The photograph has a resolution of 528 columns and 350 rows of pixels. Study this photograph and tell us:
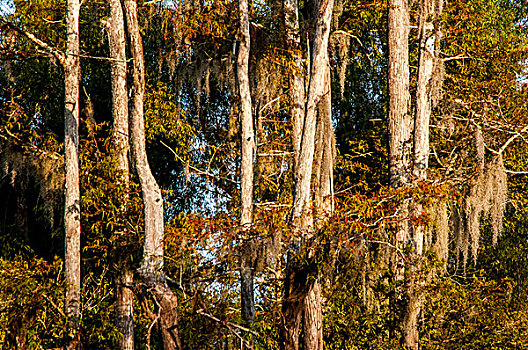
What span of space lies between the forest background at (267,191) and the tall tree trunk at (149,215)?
3cm

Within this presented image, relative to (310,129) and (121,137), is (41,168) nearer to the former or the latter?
A: (121,137)

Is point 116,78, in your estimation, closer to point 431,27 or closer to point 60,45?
point 60,45

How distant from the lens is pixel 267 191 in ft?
53.2

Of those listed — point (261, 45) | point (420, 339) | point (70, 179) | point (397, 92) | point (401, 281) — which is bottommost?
point (420, 339)

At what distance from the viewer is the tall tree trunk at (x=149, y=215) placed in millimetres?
10023

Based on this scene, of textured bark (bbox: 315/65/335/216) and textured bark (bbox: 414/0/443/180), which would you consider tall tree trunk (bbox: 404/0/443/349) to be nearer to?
textured bark (bbox: 414/0/443/180)

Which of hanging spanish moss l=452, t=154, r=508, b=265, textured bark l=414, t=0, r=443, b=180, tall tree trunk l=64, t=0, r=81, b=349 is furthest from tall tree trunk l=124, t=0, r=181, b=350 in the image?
hanging spanish moss l=452, t=154, r=508, b=265

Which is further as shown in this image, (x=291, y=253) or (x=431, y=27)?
(x=431, y=27)

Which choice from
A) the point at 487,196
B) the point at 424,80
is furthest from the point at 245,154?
the point at 487,196

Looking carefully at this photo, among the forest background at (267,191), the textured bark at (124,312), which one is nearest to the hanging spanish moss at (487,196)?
the forest background at (267,191)

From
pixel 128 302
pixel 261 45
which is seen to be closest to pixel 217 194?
pixel 261 45

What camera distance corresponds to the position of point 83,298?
45.3 feet

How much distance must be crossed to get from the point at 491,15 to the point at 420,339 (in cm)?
987

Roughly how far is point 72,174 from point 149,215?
2269 millimetres
